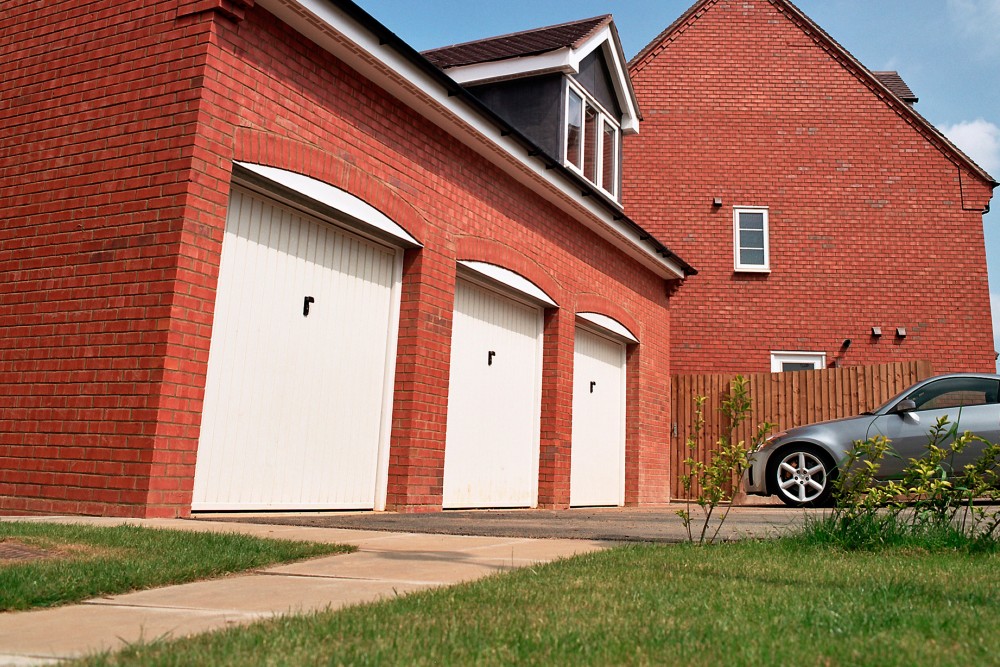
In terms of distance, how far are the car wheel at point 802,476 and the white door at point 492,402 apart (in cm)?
288

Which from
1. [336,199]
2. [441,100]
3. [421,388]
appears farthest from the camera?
[441,100]

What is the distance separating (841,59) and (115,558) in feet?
57.9

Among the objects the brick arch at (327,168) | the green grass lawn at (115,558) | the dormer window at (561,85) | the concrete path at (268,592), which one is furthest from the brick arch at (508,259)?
the green grass lawn at (115,558)

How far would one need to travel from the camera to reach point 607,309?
12.8 meters

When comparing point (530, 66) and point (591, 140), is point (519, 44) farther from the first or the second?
point (591, 140)

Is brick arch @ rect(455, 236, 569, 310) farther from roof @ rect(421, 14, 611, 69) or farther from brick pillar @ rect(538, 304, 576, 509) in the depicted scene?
roof @ rect(421, 14, 611, 69)

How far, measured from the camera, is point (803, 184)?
1733 centimetres

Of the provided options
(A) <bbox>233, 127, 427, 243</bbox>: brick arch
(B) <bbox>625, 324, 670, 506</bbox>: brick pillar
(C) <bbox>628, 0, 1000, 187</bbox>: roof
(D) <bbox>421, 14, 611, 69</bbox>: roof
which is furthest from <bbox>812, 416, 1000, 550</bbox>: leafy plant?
(C) <bbox>628, 0, 1000, 187</bbox>: roof

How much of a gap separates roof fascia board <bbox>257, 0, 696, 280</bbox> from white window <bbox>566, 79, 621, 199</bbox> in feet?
5.96

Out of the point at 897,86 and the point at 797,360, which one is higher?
the point at 897,86

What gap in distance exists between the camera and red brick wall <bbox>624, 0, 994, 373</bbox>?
16578mm

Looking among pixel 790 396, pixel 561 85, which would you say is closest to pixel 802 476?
pixel 790 396

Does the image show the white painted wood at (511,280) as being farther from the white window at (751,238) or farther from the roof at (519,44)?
the white window at (751,238)

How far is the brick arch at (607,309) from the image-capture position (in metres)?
12.1
